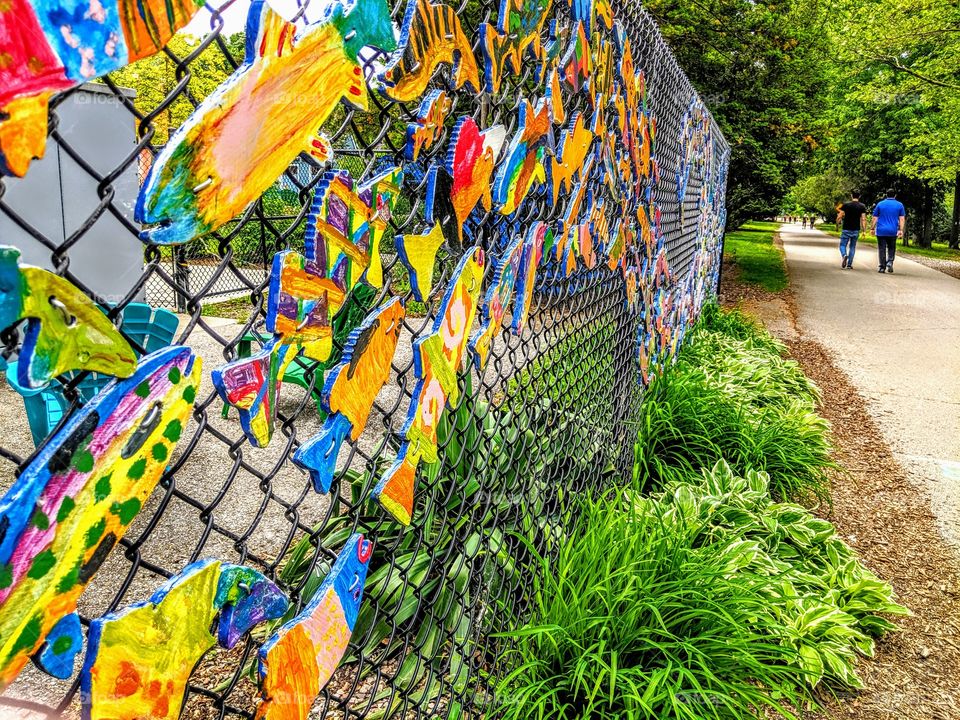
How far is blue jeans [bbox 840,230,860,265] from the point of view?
1651 cm

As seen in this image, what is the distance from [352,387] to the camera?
3.73 feet

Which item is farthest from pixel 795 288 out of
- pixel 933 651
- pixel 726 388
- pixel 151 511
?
pixel 151 511

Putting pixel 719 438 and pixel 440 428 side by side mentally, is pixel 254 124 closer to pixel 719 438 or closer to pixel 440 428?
pixel 440 428

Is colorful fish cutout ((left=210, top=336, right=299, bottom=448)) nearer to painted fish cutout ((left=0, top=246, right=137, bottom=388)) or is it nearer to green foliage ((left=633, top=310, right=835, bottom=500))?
painted fish cutout ((left=0, top=246, right=137, bottom=388))

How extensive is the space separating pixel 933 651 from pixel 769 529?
786 mm

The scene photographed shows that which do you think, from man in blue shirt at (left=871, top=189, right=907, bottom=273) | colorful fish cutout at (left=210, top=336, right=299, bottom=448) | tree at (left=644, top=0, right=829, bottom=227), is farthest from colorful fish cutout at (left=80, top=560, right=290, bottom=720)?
man in blue shirt at (left=871, top=189, right=907, bottom=273)

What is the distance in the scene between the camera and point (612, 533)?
2.47 meters

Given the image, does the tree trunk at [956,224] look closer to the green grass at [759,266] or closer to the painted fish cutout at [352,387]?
the green grass at [759,266]

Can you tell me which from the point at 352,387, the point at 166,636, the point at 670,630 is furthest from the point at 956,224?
the point at 166,636

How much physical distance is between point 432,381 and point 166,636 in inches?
29.6

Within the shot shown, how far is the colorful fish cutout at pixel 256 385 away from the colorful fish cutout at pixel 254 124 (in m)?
0.18

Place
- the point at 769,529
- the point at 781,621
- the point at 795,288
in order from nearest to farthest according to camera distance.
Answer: the point at 781,621 → the point at 769,529 → the point at 795,288

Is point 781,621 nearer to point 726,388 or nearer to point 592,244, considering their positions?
point 592,244

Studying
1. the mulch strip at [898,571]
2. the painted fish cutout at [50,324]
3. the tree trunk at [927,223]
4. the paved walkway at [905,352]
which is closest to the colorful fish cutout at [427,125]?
the painted fish cutout at [50,324]
